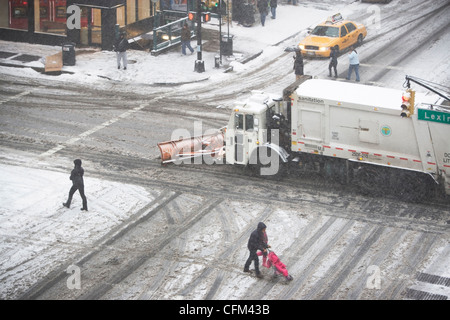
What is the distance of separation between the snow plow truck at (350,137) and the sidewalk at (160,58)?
10.2 m

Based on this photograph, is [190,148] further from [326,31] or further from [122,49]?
[326,31]

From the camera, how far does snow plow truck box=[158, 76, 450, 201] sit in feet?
62.3

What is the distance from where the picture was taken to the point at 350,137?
20031mm

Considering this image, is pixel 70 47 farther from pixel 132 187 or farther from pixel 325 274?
pixel 325 274

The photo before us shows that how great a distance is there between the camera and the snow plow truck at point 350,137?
19.0 meters

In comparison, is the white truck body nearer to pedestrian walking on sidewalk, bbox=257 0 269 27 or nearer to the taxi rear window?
the taxi rear window

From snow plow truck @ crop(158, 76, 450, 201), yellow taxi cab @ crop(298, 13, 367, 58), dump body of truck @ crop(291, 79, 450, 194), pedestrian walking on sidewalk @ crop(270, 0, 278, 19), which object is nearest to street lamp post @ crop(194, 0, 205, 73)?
yellow taxi cab @ crop(298, 13, 367, 58)

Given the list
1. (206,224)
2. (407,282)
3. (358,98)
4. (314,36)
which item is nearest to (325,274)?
(407,282)

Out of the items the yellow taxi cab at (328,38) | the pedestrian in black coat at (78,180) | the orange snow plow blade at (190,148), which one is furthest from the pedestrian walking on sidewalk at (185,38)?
the pedestrian in black coat at (78,180)

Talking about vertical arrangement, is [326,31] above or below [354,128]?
above

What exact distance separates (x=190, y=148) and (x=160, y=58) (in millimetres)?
12037

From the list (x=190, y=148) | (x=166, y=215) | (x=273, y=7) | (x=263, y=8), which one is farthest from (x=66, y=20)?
(x=166, y=215)

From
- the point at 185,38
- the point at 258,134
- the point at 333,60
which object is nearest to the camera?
the point at 258,134

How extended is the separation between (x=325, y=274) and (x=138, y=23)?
23.9m
